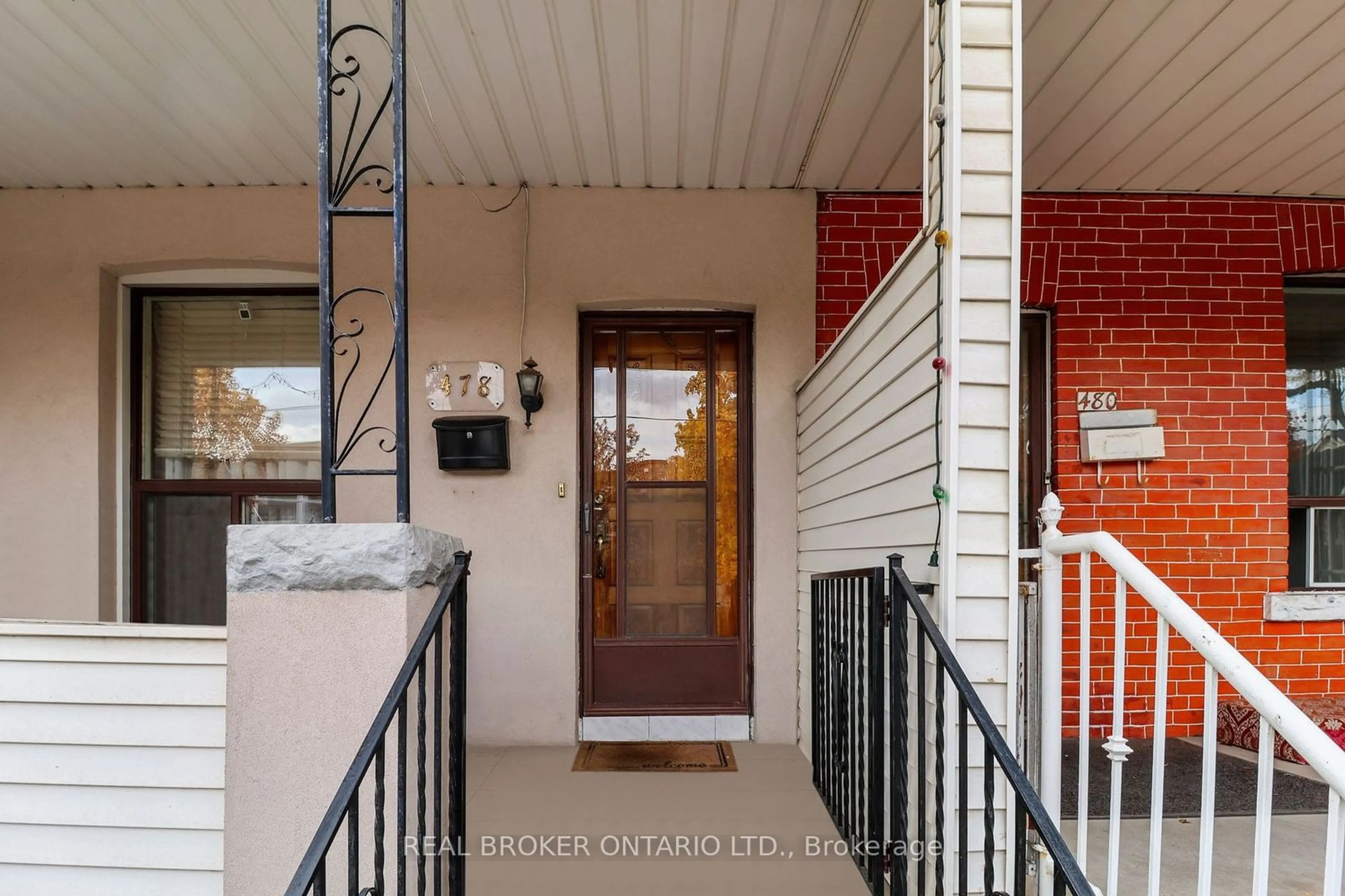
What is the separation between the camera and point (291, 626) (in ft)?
5.18

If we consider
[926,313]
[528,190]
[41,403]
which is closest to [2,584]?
[41,403]

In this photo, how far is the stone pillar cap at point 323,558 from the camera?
1.56 m

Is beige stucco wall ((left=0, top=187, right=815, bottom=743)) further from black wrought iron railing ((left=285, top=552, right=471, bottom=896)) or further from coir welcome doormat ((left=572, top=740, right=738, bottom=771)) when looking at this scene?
black wrought iron railing ((left=285, top=552, right=471, bottom=896))

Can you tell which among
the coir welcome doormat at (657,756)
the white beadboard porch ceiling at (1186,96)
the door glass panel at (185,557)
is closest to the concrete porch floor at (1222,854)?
the coir welcome doormat at (657,756)

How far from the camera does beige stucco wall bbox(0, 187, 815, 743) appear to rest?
11.9 feet

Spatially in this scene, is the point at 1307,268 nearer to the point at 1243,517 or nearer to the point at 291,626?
the point at 1243,517

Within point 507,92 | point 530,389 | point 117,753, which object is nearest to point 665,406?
point 530,389

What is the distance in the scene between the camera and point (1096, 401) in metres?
3.66

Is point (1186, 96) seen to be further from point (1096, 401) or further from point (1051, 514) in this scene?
point (1051, 514)

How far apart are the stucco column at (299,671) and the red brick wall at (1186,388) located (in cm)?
263

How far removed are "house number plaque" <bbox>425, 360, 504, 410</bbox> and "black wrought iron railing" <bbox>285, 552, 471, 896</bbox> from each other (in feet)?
6.16

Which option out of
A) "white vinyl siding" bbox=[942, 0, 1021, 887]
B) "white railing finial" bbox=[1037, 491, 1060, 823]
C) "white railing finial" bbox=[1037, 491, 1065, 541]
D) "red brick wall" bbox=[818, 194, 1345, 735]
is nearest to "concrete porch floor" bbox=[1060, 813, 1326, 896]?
"white railing finial" bbox=[1037, 491, 1060, 823]

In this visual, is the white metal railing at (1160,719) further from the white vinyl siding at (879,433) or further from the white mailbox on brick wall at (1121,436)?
the white mailbox on brick wall at (1121,436)

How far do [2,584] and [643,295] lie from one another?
10.5 feet
